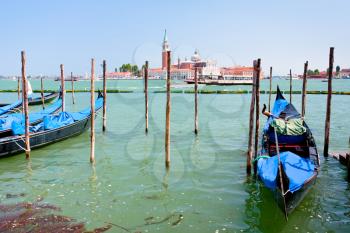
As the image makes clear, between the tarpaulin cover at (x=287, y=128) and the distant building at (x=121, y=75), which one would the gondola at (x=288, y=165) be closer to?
the tarpaulin cover at (x=287, y=128)

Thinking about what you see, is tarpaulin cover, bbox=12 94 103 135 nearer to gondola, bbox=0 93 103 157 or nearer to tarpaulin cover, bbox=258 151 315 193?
gondola, bbox=0 93 103 157

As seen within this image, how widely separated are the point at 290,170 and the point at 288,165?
17 centimetres

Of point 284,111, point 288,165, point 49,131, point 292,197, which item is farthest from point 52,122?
point 292,197

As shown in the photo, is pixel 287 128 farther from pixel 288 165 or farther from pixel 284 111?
pixel 284 111

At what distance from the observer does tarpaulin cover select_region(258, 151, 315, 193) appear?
569 centimetres

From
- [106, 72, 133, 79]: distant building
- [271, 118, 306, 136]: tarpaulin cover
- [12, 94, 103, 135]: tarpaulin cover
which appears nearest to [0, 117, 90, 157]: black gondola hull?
[12, 94, 103, 135]: tarpaulin cover

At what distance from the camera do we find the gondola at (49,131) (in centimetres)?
987

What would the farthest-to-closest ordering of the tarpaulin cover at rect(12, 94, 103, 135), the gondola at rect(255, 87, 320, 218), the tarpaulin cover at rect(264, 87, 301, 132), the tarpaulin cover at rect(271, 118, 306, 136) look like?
the tarpaulin cover at rect(264, 87, 301, 132) < the tarpaulin cover at rect(12, 94, 103, 135) < the tarpaulin cover at rect(271, 118, 306, 136) < the gondola at rect(255, 87, 320, 218)

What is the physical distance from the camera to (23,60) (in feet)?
32.0

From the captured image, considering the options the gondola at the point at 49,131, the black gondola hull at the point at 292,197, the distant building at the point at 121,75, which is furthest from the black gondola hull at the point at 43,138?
the distant building at the point at 121,75

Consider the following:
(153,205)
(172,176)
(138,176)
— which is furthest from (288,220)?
(138,176)

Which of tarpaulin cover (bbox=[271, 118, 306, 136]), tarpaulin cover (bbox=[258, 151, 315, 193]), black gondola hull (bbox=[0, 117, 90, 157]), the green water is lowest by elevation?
the green water

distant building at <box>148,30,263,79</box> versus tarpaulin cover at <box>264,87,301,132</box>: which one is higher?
distant building at <box>148,30,263,79</box>

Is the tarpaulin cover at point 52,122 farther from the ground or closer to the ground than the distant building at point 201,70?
closer to the ground
